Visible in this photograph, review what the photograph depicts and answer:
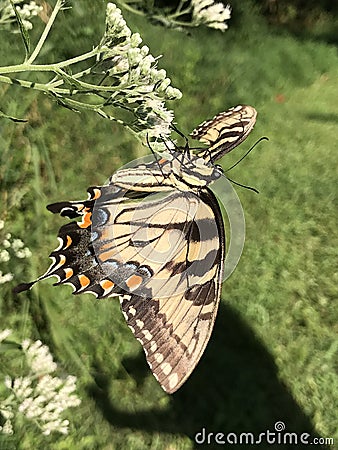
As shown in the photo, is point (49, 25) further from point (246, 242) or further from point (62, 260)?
point (246, 242)

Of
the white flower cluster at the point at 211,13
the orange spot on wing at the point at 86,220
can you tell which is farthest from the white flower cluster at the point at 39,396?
the white flower cluster at the point at 211,13

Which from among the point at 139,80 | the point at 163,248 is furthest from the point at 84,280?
the point at 139,80

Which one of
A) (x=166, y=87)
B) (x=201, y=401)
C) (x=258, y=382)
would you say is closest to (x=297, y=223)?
(x=258, y=382)

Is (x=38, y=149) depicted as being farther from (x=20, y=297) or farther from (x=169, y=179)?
(x=169, y=179)

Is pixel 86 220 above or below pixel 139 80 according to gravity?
below

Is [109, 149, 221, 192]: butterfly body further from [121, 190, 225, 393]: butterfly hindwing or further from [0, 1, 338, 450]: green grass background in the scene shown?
[0, 1, 338, 450]: green grass background

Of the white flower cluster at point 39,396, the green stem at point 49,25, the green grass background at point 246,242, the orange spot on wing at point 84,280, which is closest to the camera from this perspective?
the green stem at point 49,25

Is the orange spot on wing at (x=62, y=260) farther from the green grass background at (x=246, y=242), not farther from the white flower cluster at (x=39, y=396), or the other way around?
the green grass background at (x=246, y=242)
